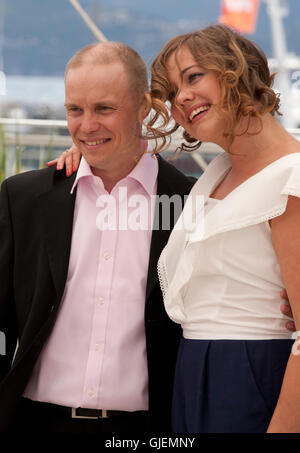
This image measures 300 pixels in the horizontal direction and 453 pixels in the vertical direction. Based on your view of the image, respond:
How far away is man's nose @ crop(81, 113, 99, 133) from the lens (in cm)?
173

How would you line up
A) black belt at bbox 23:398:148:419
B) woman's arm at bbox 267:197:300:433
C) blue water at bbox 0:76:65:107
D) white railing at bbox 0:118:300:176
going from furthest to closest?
blue water at bbox 0:76:65:107
white railing at bbox 0:118:300:176
black belt at bbox 23:398:148:419
woman's arm at bbox 267:197:300:433

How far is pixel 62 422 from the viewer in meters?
1.69

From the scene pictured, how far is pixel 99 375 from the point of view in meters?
1.68

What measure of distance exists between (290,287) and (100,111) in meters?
0.77

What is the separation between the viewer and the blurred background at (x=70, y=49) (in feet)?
9.16

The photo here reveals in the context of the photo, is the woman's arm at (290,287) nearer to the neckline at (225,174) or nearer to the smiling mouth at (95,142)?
the neckline at (225,174)

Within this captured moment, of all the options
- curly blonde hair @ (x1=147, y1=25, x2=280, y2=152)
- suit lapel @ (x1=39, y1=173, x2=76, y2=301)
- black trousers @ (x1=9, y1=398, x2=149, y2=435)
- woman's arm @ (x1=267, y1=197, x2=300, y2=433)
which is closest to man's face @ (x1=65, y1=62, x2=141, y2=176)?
suit lapel @ (x1=39, y1=173, x2=76, y2=301)

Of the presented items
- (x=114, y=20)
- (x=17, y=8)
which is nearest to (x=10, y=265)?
(x=114, y=20)

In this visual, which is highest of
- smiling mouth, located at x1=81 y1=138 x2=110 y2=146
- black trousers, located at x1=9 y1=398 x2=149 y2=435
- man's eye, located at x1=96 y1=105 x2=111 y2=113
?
man's eye, located at x1=96 y1=105 x2=111 y2=113

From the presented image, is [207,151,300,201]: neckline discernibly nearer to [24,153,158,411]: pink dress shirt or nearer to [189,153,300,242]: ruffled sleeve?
[189,153,300,242]: ruffled sleeve

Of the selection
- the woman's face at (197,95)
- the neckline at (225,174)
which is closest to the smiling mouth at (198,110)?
the woman's face at (197,95)

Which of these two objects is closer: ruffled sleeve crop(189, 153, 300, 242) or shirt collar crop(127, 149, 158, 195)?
ruffled sleeve crop(189, 153, 300, 242)

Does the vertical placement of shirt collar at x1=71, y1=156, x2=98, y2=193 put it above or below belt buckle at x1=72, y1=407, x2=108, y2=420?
Result: above

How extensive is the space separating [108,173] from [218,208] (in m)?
0.47
